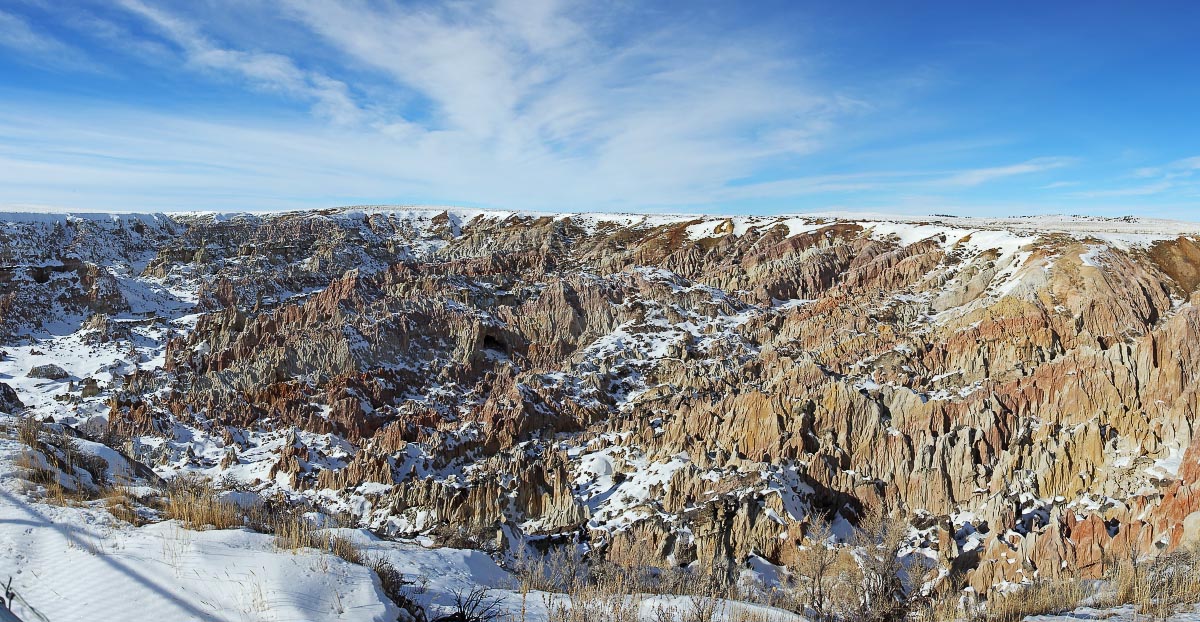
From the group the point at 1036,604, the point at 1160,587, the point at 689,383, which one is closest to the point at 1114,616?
the point at 1036,604

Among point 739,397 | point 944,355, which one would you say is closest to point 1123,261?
point 944,355

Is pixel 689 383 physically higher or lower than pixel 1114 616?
lower

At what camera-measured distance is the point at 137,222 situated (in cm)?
6938

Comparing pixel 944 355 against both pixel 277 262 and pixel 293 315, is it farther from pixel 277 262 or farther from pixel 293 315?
pixel 277 262

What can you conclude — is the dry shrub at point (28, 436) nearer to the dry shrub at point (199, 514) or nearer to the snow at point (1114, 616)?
the dry shrub at point (199, 514)

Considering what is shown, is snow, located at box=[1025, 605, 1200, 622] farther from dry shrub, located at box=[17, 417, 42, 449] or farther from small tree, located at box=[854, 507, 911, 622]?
dry shrub, located at box=[17, 417, 42, 449]

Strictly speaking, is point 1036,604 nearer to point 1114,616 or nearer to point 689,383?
point 1114,616

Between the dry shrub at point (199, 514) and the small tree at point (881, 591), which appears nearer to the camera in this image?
the dry shrub at point (199, 514)

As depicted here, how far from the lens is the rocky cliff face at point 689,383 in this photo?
25444 mm

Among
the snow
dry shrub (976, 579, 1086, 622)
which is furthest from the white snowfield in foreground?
the snow

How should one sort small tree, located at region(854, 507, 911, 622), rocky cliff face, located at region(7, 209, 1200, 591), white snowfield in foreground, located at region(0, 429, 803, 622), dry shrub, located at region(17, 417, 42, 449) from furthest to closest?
rocky cliff face, located at region(7, 209, 1200, 591), dry shrub, located at region(17, 417, 42, 449), small tree, located at region(854, 507, 911, 622), white snowfield in foreground, located at region(0, 429, 803, 622)

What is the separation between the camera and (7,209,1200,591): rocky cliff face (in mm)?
25444

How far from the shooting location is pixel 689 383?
38094mm

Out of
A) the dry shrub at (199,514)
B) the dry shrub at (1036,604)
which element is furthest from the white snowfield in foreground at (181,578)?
the dry shrub at (1036,604)
